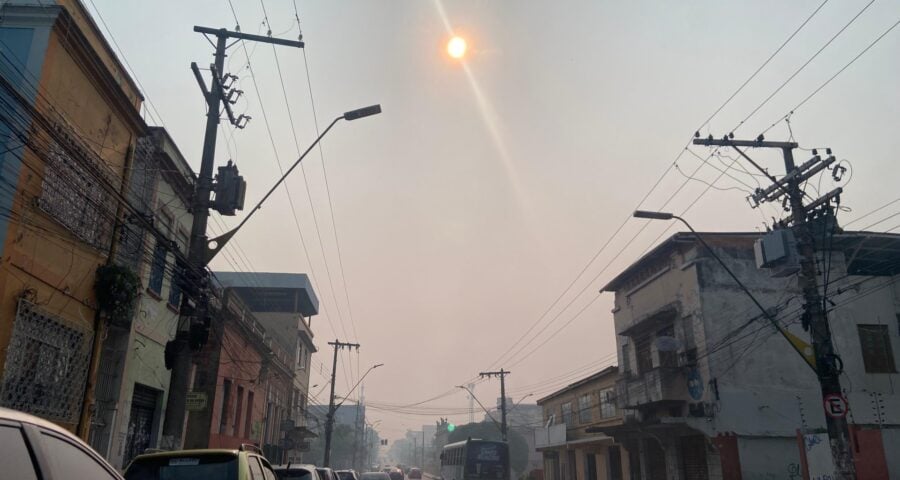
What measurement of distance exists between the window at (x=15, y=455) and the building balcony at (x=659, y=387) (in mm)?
26038

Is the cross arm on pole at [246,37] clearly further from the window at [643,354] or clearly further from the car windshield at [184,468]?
the window at [643,354]

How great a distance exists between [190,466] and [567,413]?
38.0 m

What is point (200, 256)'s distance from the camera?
11.0 m

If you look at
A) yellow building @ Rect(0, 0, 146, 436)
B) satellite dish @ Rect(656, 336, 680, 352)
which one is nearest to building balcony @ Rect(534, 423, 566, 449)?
satellite dish @ Rect(656, 336, 680, 352)

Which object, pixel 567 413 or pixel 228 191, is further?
pixel 567 413

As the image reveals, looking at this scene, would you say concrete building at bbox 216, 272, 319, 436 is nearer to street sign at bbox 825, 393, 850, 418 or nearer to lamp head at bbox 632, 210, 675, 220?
lamp head at bbox 632, 210, 675, 220

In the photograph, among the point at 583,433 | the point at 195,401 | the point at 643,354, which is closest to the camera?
the point at 195,401

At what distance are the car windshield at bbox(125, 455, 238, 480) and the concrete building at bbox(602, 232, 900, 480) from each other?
2141 cm

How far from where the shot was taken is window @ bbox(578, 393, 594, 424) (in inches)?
1489

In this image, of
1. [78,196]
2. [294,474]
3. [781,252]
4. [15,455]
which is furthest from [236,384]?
[15,455]

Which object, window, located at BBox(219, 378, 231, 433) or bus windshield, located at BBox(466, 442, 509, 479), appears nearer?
window, located at BBox(219, 378, 231, 433)

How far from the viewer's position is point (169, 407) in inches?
401

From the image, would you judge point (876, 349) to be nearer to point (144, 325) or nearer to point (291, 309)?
point (144, 325)

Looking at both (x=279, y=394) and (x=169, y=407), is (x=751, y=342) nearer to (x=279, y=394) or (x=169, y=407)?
(x=169, y=407)
